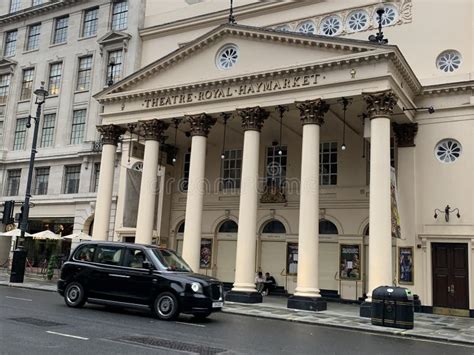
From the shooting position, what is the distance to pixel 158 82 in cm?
2272

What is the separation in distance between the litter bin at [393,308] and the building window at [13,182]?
26.7 m

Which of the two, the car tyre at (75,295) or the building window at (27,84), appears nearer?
the car tyre at (75,295)

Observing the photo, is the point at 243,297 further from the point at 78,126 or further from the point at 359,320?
the point at 78,126

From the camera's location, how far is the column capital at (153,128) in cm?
2250

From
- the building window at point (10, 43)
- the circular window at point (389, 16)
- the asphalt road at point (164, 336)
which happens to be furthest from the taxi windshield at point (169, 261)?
the building window at point (10, 43)

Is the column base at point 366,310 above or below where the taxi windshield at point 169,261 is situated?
below

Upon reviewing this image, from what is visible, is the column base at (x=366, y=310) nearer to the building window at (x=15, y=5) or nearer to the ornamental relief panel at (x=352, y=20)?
the ornamental relief panel at (x=352, y=20)

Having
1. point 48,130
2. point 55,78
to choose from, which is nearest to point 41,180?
point 48,130

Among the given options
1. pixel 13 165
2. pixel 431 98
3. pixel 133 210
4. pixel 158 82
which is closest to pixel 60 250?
pixel 13 165

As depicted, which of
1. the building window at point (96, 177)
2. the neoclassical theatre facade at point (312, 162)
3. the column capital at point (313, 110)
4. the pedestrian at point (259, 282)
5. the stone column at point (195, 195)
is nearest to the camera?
the neoclassical theatre facade at point (312, 162)

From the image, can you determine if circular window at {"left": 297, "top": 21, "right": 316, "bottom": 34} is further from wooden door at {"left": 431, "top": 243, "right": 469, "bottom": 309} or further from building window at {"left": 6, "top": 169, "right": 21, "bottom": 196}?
building window at {"left": 6, "top": 169, "right": 21, "bottom": 196}

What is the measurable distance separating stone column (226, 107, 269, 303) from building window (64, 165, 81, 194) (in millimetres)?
14532

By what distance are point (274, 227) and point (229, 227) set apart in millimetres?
2583

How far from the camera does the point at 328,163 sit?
23.6 m
